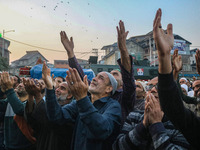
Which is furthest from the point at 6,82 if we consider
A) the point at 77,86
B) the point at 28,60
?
the point at 28,60

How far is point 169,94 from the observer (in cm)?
111

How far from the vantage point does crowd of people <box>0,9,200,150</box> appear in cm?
116

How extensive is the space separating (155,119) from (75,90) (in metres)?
0.78

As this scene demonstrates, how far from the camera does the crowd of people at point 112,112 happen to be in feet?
3.81

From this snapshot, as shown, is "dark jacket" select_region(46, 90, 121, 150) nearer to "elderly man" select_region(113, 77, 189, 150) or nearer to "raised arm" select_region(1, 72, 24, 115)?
"elderly man" select_region(113, 77, 189, 150)

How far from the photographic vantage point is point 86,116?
60.0 inches

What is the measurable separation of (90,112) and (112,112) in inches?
16.2

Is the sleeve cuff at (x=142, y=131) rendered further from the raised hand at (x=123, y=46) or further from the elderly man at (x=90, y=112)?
the raised hand at (x=123, y=46)

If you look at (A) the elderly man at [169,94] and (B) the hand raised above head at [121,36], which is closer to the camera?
(A) the elderly man at [169,94]

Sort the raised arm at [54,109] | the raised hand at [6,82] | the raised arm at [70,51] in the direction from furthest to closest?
1. the raised arm at [70,51]
2. the raised hand at [6,82]
3. the raised arm at [54,109]

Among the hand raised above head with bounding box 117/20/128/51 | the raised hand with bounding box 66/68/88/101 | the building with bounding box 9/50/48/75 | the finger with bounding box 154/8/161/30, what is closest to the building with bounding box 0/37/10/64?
the building with bounding box 9/50/48/75

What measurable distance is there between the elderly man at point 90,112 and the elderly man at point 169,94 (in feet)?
2.26

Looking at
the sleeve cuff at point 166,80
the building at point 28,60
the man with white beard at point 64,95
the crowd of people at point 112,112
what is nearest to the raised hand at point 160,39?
the crowd of people at point 112,112

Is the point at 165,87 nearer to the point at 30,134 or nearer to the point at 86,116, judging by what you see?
the point at 86,116
